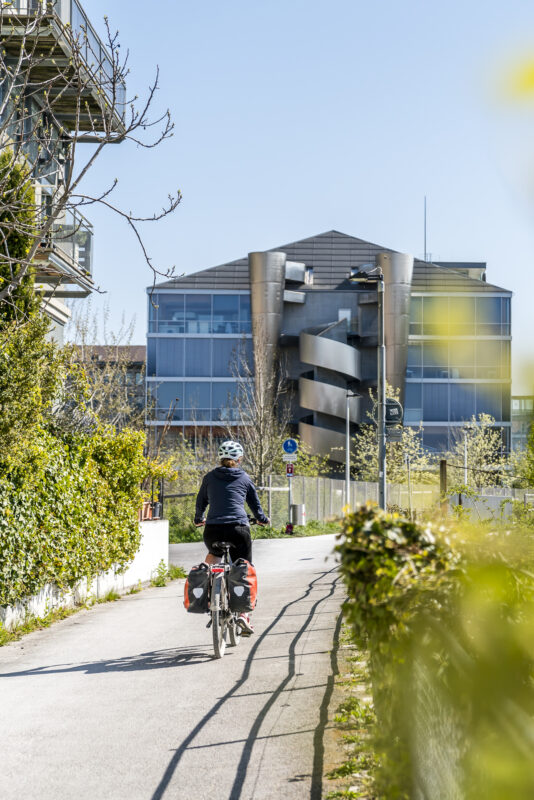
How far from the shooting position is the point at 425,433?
66750 millimetres

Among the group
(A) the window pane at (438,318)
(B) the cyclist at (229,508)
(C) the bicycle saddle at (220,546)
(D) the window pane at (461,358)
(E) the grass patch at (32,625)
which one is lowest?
(E) the grass patch at (32,625)

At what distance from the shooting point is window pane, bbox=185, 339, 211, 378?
2704 inches

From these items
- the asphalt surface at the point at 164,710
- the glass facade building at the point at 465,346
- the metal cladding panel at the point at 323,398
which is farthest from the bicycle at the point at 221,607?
the metal cladding panel at the point at 323,398

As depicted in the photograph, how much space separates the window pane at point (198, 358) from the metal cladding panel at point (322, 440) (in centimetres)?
1021

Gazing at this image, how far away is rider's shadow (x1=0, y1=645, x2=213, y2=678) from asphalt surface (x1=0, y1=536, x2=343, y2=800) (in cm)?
1

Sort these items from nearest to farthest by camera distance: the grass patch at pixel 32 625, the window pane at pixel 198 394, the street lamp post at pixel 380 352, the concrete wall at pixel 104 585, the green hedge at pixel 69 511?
the grass patch at pixel 32 625 → the green hedge at pixel 69 511 → the concrete wall at pixel 104 585 → the street lamp post at pixel 380 352 → the window pane at pixel 198 394

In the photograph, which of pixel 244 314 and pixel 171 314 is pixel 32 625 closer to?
pixel 244 314

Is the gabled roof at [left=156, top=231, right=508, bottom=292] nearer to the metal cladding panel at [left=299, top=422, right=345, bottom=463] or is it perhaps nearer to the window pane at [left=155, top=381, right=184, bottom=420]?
the window pane at [left=155, top=381, right=184, bottom=420]

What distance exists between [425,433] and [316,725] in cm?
6130

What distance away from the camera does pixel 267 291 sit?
65938 millimetres

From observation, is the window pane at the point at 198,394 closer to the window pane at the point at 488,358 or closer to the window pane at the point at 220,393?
the window pane at the point at 220,393

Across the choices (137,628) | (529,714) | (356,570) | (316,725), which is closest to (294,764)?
(316,725)

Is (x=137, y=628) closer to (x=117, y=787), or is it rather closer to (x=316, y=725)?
(x=316, y=725)

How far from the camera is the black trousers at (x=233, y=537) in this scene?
9.83 meters
